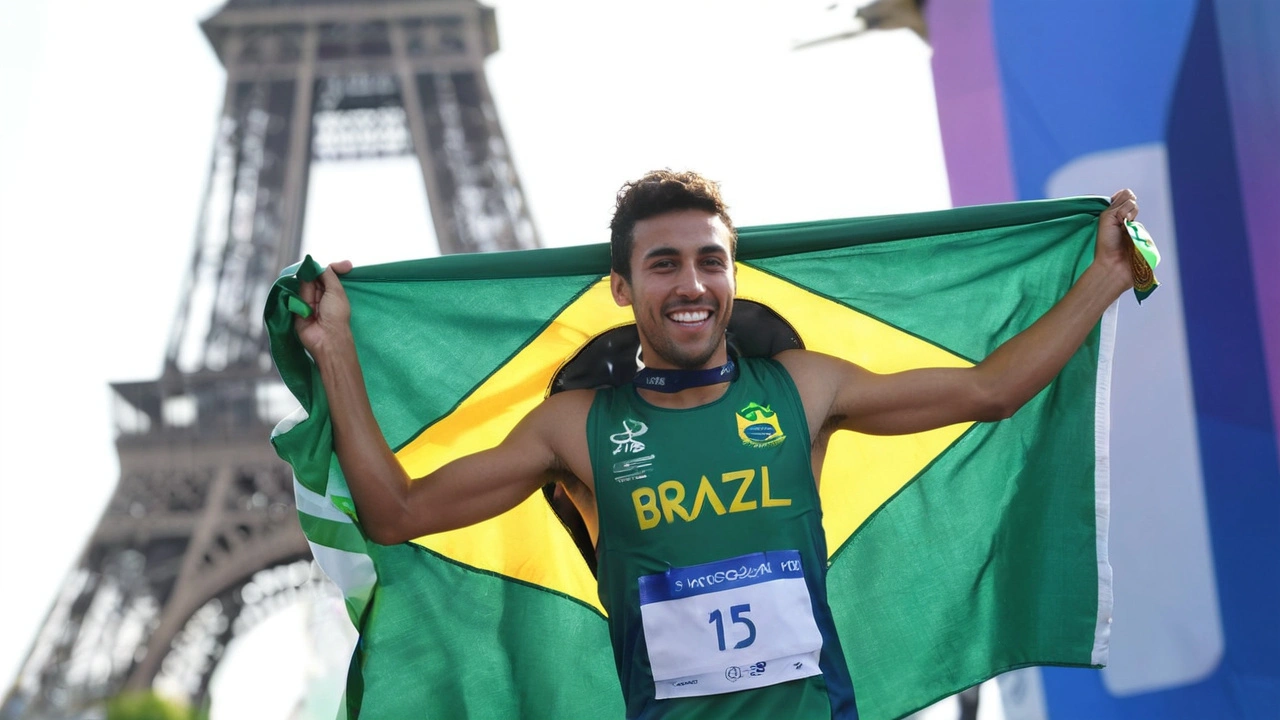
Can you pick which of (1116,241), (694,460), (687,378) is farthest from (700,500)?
(1116,241)

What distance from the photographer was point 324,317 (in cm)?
362

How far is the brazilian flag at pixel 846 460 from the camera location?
13.7 ft

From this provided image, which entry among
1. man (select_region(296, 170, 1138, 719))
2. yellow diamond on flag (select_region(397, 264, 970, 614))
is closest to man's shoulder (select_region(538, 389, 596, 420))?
man (select_region(296, 170, 1138, 719))

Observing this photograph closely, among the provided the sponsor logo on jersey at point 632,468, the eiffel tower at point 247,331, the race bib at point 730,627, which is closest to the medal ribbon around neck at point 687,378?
the sponsor logo on jersey at point 632,468

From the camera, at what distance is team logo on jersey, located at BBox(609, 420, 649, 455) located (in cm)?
340

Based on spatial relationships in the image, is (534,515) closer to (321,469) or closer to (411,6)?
(321,469)

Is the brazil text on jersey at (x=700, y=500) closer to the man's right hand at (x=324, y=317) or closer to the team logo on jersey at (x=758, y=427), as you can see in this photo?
the team logo on jersey at (x=758, y=427)

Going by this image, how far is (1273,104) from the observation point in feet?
17.5

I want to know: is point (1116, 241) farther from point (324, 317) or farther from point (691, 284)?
point (324, 317)

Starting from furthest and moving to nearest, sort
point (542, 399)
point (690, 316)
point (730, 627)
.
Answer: point (542, 399) < point (690, 316) < point (730, 627)

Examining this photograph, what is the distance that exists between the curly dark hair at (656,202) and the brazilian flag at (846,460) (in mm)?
590

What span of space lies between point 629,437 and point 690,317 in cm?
33

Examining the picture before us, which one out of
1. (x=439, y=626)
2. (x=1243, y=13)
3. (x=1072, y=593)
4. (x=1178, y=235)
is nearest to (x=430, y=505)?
(x=439, y=626)

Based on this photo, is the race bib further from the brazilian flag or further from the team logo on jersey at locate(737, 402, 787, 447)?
the brazilian flag
